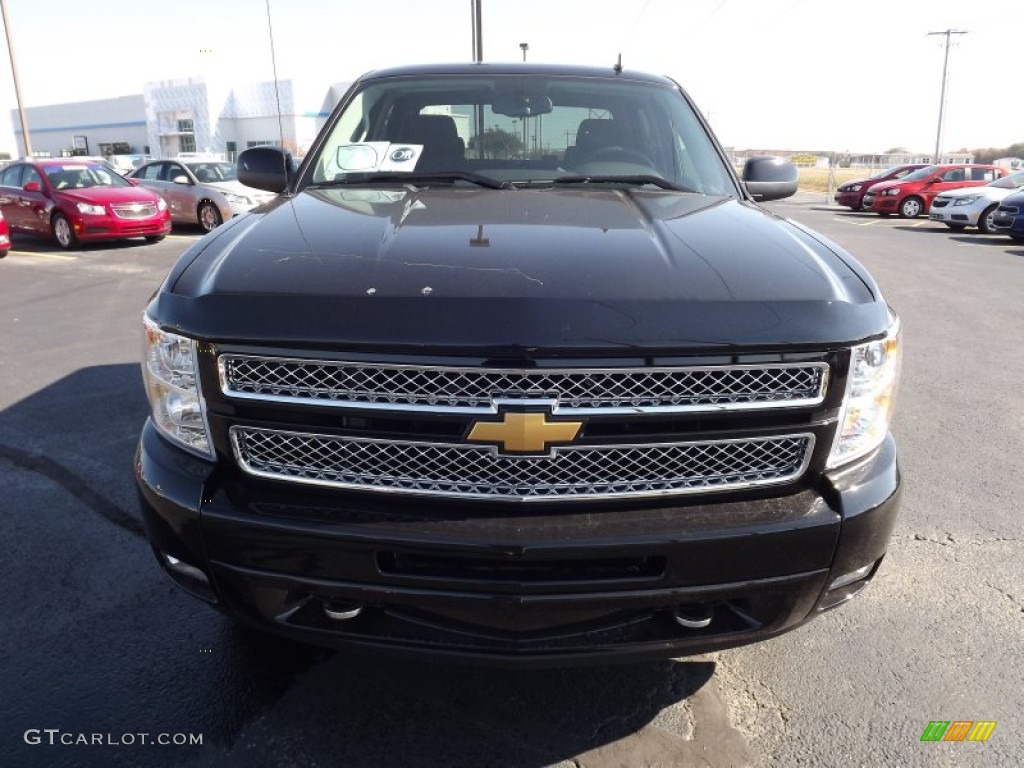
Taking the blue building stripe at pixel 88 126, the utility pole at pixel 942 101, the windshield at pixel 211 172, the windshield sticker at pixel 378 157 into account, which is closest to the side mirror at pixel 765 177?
the windshield sticker at pixel 378 157

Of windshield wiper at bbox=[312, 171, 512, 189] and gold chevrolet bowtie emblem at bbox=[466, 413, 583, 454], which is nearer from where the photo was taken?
gold chevrolet bowtie emblem at bbox=[466, 413, 583, 454]

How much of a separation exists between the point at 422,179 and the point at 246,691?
198 centimetres

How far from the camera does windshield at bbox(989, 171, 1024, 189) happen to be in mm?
18328

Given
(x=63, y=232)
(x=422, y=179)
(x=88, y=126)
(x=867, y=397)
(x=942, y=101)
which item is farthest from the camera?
(x=88, y=126)

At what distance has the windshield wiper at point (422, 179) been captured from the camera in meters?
3.04

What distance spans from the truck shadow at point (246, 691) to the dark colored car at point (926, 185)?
23.0 m

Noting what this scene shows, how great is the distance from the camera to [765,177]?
12.1ft

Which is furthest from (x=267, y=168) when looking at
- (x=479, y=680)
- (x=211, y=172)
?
(x=211, y=172)

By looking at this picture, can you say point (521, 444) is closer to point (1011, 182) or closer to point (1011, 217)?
point (1011, 217)

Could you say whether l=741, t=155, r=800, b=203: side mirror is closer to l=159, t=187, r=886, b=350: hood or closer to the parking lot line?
l=159, t=187, r=886, b=350: hood

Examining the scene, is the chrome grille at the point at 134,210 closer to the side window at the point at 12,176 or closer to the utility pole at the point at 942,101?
the side window at the point at 12,176

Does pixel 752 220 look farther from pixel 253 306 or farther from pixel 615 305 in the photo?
pixel 253 306

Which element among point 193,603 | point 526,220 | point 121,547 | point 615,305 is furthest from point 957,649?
point 121,547

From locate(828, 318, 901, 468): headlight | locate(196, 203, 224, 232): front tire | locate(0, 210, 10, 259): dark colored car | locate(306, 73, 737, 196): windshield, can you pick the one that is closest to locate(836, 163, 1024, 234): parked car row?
locate(196, 203, 224, 232): front tire
